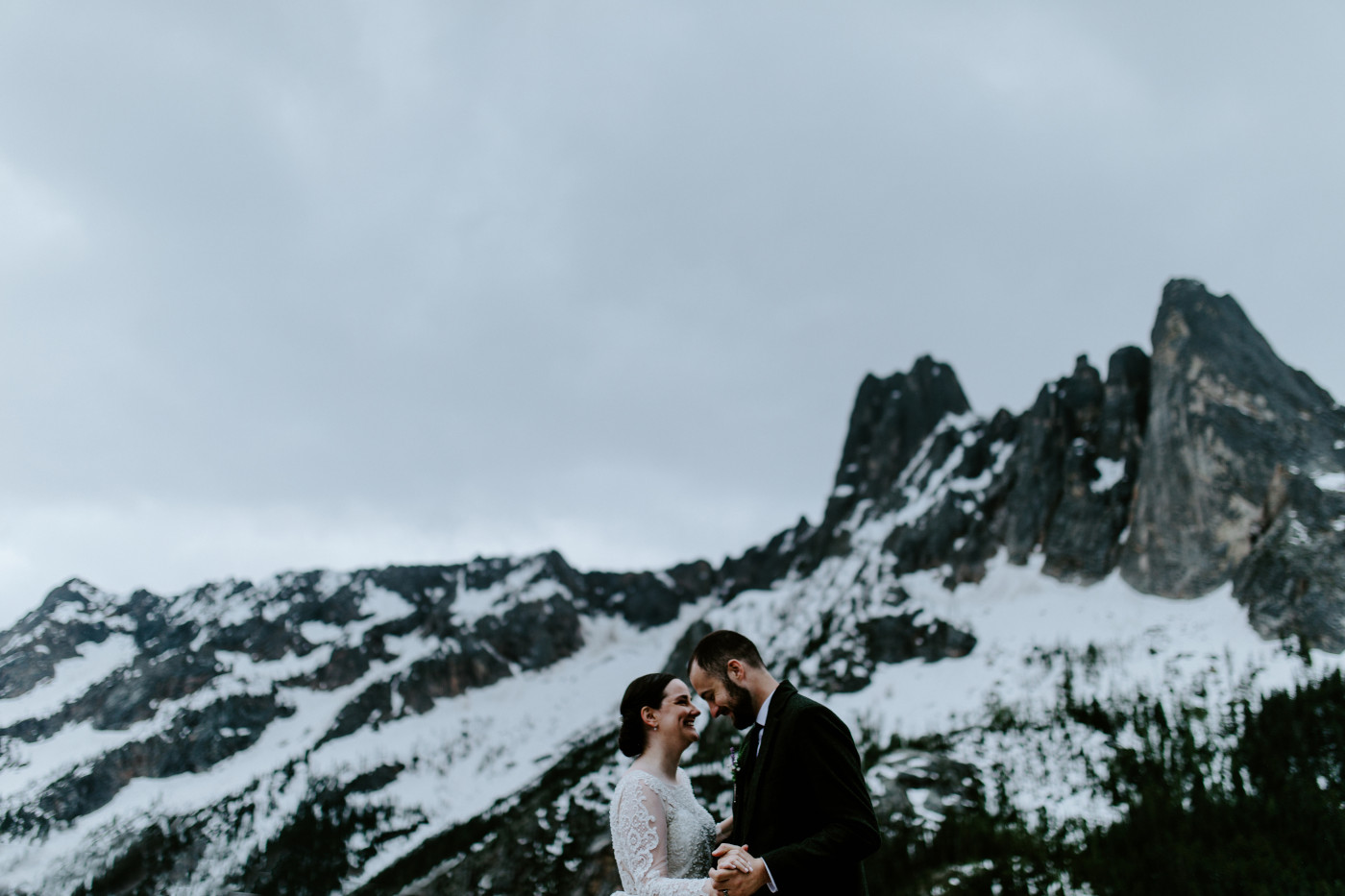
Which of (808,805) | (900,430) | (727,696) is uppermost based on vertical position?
(900,430)

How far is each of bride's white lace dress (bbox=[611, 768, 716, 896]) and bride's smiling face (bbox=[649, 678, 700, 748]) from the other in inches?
12.6

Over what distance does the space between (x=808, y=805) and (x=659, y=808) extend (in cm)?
95

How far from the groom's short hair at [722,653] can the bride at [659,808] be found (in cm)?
29

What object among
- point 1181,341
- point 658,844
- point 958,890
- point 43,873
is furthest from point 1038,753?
point 43,873

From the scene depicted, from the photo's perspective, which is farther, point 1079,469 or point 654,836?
point 1079,469

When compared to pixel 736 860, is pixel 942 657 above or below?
below

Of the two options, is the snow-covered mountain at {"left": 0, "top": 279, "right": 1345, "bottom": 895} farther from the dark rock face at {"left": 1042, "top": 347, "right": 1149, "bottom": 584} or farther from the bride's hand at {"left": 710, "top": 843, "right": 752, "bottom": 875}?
the bride's hand at {"left": 710, "top": 843, "right": 752, "bottom": 875}

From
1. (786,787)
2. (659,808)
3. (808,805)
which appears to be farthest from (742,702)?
(659,808)

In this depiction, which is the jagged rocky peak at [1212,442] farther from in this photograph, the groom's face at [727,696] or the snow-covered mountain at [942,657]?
the groom's face at [727,696]

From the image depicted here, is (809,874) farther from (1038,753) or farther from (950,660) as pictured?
(950,660)

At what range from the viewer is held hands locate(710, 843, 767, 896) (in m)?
4.23

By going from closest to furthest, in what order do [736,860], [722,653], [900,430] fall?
[736,860] < [722,653] < [900,430]

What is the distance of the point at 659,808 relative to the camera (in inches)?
198

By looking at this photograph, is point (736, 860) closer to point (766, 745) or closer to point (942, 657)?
point (766, 745)
